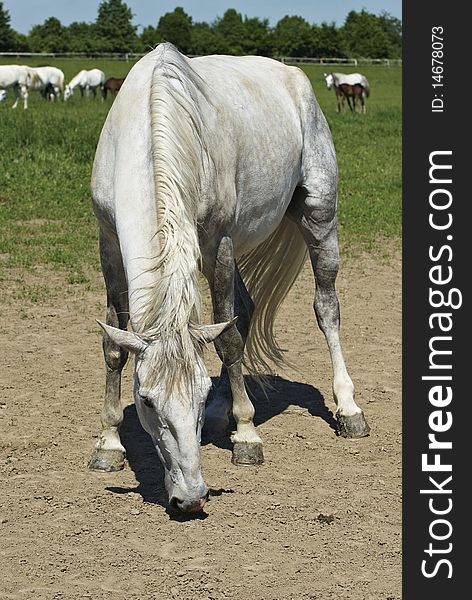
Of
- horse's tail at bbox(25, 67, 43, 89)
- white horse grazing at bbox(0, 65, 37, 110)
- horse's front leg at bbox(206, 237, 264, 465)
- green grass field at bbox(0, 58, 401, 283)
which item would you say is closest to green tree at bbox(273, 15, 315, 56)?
horse's tail at bbox(25, 67, 43, 89)

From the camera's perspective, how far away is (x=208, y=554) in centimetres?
370

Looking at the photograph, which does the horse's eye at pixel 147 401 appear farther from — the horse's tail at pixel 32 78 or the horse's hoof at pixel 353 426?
the horse's tail at pixel 32 78

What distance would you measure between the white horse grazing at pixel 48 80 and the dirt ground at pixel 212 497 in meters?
27.1

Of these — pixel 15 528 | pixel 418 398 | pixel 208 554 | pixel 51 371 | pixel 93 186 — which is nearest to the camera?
pixel 208 554

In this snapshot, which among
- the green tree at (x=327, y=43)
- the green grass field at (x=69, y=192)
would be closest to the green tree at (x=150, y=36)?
the green tree at (x=327, y=43)

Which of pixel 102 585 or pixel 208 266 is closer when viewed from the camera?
pixel 102 585

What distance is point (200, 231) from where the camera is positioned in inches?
166

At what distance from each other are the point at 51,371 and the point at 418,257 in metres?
2.39

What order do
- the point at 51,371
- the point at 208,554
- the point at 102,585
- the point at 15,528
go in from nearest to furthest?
the point at 102,585, the point at 208,554, the point at 15,528, the point at 51,371

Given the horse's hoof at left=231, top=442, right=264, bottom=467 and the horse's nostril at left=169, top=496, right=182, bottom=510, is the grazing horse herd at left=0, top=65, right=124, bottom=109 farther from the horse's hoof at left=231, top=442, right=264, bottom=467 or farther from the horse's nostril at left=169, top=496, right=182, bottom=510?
the horse's nostril at left=169, top=496, right=182, bottom=510

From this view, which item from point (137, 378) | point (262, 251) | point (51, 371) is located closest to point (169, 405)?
point (137, 378)

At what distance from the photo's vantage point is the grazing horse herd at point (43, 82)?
30562mm

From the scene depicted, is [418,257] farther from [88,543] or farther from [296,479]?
[88,543]

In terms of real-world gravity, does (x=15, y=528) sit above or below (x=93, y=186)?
below
